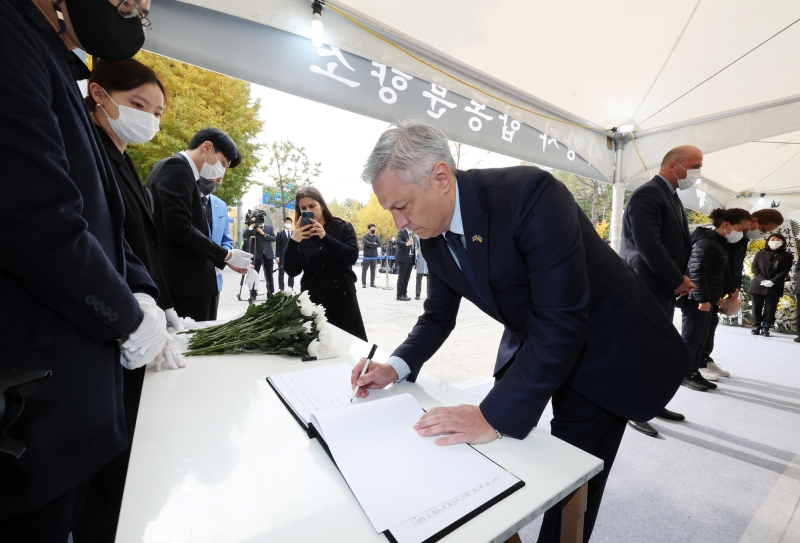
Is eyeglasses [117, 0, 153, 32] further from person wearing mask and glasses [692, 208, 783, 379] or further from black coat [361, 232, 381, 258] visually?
black coat [361, 232, 381, 258]

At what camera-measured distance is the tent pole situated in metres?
4.28

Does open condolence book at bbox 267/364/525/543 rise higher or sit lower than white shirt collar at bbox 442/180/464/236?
lower

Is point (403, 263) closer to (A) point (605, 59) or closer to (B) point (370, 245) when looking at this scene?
(B) point (370, 245)

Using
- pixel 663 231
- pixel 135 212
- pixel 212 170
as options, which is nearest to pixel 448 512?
pixel 135 212

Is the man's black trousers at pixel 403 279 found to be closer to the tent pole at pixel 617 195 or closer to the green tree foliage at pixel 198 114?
the green tree foliage at pixel 198 114

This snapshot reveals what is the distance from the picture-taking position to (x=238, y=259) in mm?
2377

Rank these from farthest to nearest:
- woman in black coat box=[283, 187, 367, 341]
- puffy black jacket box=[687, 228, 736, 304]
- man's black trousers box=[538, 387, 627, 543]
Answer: puffy black jacket box=[687, 228, 736, 304]
woman in black coat box=[283, 187, 367, 341]
man's black trousers box=[538, 387, 627, 543]

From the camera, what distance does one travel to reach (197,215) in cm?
226

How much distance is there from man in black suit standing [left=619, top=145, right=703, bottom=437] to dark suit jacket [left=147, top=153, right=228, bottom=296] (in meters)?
2.86

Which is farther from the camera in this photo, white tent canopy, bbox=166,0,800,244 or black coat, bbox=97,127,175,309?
white tent canopy, bbox=166,0,800,244

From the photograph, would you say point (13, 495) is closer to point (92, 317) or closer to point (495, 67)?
point (92, 317)

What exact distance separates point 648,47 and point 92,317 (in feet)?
12.9

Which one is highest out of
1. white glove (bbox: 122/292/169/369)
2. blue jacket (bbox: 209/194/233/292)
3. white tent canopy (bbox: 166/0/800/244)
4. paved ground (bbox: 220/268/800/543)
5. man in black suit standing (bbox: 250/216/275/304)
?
white tent canopy (bbox: 166/0/800/244)

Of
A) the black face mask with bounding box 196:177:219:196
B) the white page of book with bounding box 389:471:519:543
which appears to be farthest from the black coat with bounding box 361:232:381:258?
the white page of book with bounding box 389:471:519:543
